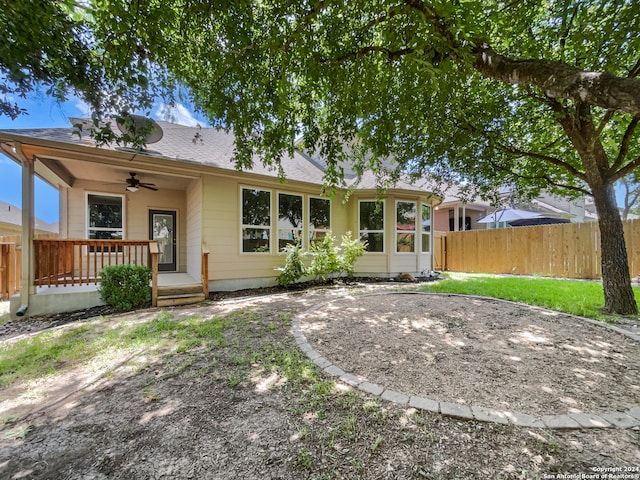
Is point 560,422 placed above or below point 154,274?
below

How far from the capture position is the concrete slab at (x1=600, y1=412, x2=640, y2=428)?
6.43ft

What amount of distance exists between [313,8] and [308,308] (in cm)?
456

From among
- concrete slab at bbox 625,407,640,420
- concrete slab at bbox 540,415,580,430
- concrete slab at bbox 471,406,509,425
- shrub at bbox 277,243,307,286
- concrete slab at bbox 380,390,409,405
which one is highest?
shrub at bbox 277,243,307,286

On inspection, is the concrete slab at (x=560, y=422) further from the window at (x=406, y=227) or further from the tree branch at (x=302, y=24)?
the window at (x=406, y=227)

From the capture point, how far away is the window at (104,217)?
7.47 meters

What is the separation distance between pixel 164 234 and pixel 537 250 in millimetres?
13004

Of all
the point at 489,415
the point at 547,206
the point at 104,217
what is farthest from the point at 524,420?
the point at 547,206

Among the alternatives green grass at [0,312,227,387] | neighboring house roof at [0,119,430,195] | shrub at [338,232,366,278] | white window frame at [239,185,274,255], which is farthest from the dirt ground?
shrub at [338,232,366,278]

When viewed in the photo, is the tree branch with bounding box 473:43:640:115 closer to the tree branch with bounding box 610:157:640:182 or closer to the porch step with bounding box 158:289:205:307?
the tree branch with bounding box 610:157:640:182

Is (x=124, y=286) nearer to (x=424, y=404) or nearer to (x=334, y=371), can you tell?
(x=334, y=371)

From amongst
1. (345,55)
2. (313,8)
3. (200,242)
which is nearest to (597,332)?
(345,55)

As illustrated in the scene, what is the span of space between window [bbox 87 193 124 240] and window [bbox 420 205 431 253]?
9.77 m

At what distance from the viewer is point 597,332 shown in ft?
12.3

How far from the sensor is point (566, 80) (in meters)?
2.32
